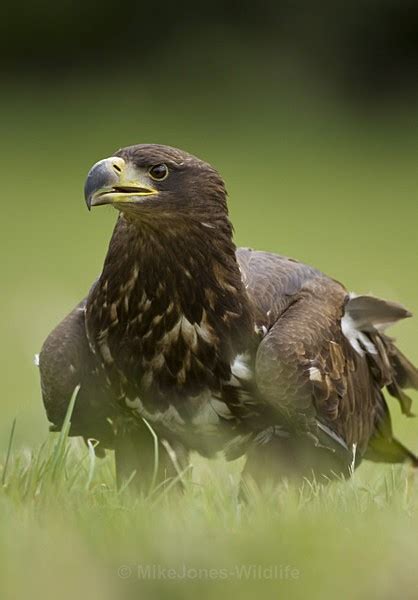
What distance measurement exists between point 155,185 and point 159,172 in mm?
45

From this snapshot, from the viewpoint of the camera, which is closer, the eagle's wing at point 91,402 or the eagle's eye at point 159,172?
the eagle's eye at point 159,172

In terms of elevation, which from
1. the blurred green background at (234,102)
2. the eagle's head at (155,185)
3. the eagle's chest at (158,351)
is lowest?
the blurred green background at (234,102)

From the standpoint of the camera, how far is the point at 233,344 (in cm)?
492

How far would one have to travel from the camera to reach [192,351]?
4.88 meters

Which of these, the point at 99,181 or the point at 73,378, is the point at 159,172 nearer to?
the point at 99,181

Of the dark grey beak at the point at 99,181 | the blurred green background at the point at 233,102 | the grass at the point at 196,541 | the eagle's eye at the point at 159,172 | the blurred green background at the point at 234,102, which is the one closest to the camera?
the grass at the point at 196,541

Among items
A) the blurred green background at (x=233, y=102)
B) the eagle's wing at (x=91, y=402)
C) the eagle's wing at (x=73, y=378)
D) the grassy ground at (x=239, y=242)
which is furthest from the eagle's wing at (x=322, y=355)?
the blurred green background at (x=233, y=102)

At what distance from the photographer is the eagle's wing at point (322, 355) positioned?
482 cm

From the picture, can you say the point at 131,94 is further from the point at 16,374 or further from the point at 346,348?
the point at 346,348

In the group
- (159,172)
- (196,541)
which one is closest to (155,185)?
(159,172)

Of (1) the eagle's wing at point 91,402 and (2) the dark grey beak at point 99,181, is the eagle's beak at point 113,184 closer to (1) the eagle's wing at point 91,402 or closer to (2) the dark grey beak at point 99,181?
(2) the dark grey beak at point 99,181

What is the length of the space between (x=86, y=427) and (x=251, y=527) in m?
1.36

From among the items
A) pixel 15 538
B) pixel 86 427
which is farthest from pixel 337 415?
pixel 15 538

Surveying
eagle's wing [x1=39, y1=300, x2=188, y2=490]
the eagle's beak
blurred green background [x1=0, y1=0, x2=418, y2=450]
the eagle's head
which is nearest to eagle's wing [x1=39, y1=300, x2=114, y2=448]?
eagle's wing [x1=39, y1=300, x2=188, y2=490]
